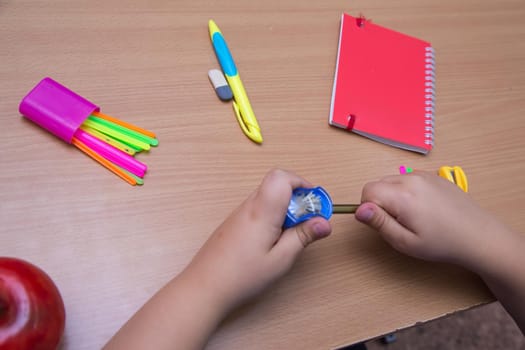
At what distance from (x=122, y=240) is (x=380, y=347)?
812 mm

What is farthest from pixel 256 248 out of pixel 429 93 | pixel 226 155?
pixel 429 93

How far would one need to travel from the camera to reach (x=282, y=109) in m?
0.62

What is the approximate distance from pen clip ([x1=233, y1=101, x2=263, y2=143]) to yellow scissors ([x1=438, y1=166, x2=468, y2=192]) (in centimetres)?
25

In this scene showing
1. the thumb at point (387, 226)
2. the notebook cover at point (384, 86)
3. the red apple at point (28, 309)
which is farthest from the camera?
the notebook cover at point (384, 86)

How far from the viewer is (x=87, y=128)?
55 cm

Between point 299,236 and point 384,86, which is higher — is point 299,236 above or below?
below

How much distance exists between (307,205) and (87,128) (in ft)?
0.93

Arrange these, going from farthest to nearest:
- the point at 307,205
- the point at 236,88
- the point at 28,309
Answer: the point at 236,88
the point at 307,205
the point at 28,309

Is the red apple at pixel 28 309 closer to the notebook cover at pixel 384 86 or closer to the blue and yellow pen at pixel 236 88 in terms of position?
the blue and yellow pen at pixel 236 88

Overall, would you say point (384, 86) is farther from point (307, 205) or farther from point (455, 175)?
point (307, 205)

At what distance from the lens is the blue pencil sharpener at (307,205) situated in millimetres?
478

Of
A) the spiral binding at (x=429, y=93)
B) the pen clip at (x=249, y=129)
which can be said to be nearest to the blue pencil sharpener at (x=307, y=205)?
the pen clip at (x=249, y=129)

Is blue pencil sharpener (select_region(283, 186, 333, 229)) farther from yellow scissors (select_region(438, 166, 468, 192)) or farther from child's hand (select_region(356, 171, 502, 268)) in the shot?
yellow scissors (select_region(438, 166, 468, 192))

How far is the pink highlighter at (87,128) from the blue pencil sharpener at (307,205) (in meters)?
0.18
